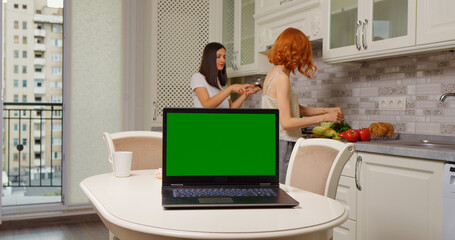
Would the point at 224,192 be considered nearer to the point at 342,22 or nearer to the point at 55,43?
the point at 342,22

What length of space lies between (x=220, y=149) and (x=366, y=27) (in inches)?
63.1

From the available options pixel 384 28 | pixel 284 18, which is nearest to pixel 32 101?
pixel 284 18

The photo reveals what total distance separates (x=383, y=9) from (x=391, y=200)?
1.08 meters

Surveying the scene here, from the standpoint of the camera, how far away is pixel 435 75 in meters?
2.55

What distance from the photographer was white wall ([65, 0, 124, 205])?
4152 millimetres

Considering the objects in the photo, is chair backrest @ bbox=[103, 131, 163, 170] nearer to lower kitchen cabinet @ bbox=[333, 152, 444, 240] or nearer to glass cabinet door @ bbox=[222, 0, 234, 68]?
lower kitchen cabinet @ bbox=[333, 152, 444, 240]

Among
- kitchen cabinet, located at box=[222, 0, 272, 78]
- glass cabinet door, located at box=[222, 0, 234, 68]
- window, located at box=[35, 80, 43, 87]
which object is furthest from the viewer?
window, located at box=[35, 80, 43, 87]

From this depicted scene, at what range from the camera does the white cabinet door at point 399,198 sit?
1963 millimetres

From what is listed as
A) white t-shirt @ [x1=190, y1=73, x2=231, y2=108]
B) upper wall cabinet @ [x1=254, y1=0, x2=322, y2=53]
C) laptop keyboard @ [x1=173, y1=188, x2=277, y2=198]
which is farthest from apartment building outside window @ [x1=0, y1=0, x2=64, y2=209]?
laptop keyboard @ [x1=173, y1=188, x2=277, y2=198]

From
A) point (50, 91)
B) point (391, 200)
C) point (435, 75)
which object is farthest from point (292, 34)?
point (50, 91)

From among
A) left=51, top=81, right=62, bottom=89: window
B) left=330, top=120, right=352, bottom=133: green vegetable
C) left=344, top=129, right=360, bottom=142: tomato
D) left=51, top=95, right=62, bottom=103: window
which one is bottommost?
left=344, top=129, right=360, bottom=142: tomato

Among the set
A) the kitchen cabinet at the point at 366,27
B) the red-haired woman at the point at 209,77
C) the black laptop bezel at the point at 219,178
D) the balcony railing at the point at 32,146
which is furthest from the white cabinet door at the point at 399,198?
the balcony railing at the point at 32,146

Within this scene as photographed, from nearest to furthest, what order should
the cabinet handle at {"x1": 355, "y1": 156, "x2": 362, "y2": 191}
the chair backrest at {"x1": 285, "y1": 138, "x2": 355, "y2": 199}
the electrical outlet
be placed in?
the chair backrest at {"x1": 285, "y1": 138, "x2": 355, "y2": 199}, the cabinet handle at {"x1": 355, "y1": 156, "x2": 362, "y2": 191}, the electrical outlet

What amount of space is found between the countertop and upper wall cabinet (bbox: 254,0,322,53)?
91 cm
